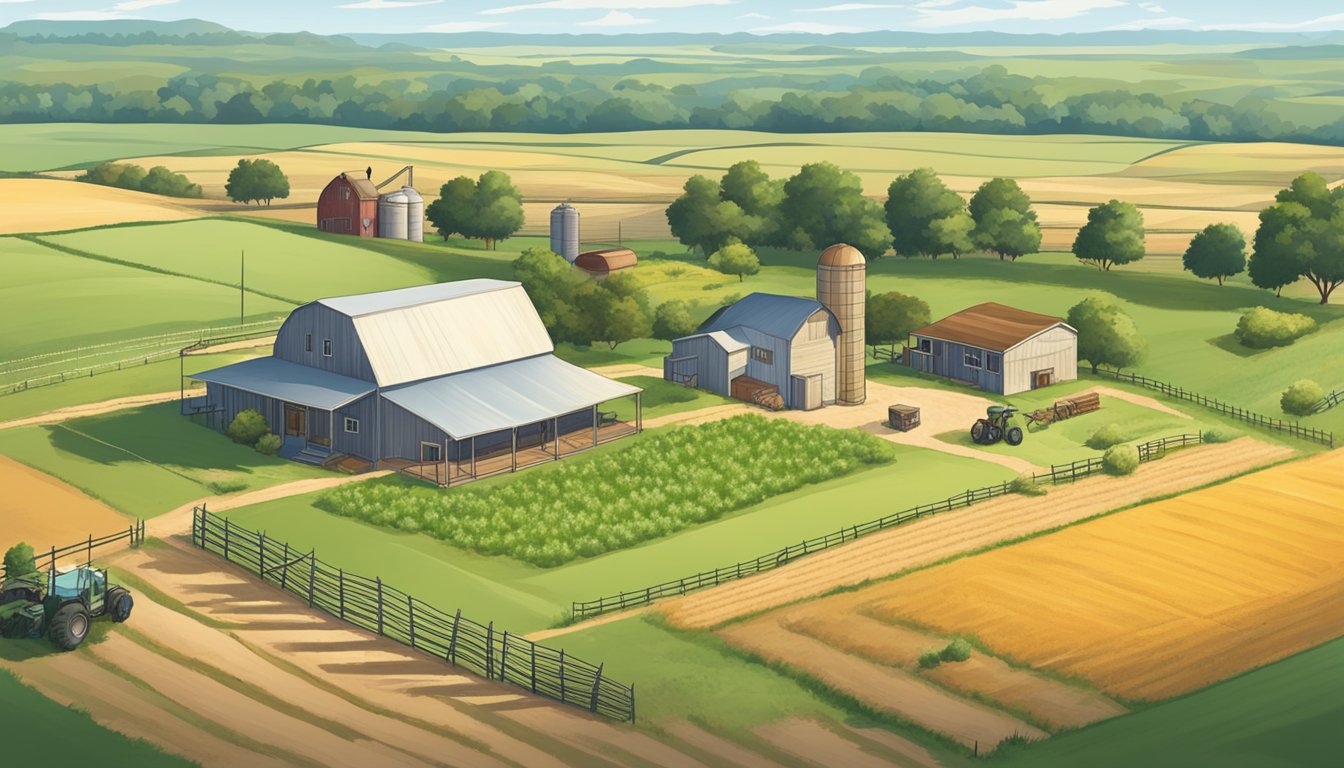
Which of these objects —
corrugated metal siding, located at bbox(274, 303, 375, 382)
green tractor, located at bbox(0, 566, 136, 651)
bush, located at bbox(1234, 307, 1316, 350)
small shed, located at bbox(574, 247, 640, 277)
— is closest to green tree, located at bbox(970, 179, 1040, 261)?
small shed, located at bbox(574, 247, 640, 277)

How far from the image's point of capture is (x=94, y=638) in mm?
52219

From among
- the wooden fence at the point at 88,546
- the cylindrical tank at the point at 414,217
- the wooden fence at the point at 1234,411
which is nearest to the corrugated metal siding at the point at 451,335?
the wooden fence at the point at 88,546

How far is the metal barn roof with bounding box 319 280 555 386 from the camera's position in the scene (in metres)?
79.1

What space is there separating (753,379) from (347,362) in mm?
23655

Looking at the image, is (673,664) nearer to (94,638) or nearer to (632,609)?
(632,609)

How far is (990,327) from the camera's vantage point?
321ft

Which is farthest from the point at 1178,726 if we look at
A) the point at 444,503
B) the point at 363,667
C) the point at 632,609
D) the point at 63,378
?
the point at 63,378

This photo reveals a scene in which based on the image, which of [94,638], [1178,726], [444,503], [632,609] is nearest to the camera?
[1178,726]

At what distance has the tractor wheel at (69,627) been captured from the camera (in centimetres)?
5025

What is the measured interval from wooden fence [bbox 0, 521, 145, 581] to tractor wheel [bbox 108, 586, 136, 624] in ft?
22.1

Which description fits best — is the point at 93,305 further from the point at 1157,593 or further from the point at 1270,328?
the point at 1270,328

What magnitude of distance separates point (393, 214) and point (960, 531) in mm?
80332

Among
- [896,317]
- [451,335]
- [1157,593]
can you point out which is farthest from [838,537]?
[896,317]

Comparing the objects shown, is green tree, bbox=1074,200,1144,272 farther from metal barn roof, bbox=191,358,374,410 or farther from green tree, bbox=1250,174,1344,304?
metal barn roof, bbox=191,358,374,410
